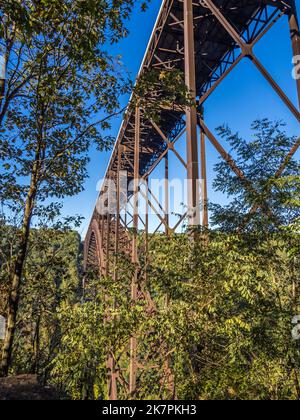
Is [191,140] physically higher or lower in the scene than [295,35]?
lower

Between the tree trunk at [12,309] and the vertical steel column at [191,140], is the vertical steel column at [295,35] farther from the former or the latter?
the tree trunk at [12,309]

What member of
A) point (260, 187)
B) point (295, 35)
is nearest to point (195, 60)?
point (295, 35)

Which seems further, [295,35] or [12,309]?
[295,35]

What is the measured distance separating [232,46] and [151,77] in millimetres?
7894

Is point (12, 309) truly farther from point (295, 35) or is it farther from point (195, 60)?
point (195, 60)

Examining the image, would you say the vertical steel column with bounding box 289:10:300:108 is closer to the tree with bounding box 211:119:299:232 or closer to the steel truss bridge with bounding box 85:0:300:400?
the steel truss bridge with bounding box 85:0:300:400

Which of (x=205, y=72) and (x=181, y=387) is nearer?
(x=181, y=387)

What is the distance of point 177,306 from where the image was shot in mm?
4141

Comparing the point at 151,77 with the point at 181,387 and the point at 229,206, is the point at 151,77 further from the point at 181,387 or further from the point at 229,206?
the point at 181,387

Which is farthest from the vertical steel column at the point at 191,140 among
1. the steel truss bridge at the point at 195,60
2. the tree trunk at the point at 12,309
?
the tree trunk at the point at 12,309

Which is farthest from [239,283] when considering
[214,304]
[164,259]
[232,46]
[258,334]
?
[232,46]

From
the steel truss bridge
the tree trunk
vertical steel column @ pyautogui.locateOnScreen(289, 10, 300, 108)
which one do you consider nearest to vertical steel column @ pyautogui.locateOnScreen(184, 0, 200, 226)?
the steel truss bridge

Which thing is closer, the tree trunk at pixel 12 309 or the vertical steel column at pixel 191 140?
the tree trunk at pixel 12 309
